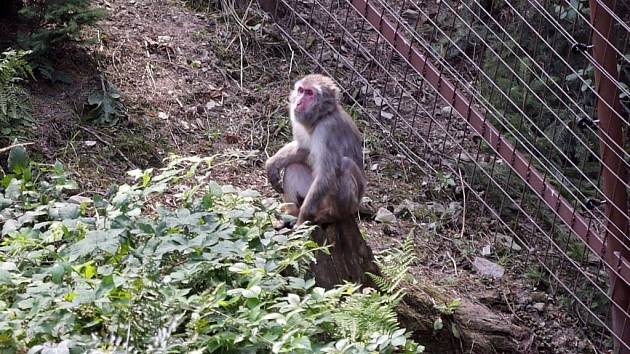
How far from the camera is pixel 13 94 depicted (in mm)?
7570

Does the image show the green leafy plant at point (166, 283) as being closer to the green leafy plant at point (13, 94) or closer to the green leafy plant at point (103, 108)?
the green leafy plant at point (13, 94)

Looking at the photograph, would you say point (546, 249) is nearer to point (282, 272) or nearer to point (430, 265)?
point (430, 265)

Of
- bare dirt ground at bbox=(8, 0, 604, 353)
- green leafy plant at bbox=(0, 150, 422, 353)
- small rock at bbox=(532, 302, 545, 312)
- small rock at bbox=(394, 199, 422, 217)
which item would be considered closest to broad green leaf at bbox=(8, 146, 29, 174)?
green leafy plant at bbox=(0, 150, 422, 353)

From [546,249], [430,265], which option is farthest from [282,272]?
[546,249]

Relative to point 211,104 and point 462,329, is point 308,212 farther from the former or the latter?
point 211,104

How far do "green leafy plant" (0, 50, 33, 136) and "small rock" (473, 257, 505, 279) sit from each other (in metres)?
3.95

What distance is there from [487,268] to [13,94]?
13.8 feet

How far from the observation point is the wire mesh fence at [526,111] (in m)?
7.56

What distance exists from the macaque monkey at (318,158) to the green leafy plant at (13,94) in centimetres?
199

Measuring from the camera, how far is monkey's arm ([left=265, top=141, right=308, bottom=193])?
24.5ft

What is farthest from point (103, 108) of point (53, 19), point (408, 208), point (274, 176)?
point (408, 208)

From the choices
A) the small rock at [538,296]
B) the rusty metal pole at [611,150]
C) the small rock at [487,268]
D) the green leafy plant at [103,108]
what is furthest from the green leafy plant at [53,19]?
the small rock at [538,296]

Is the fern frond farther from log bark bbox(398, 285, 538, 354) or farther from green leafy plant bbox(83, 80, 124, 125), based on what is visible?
green leafy plant bbox(83, 80, 124, 125)

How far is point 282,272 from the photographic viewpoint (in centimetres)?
585
